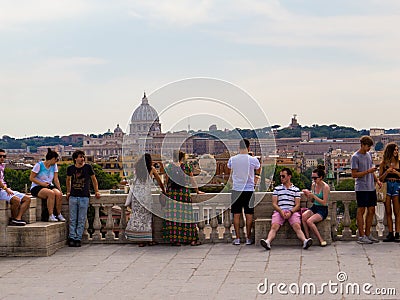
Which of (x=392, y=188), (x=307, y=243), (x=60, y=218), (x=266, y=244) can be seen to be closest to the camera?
(x=307, y=243)

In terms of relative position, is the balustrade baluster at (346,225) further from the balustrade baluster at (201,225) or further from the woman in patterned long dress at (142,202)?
the woman in patterned long dress at (142,202)

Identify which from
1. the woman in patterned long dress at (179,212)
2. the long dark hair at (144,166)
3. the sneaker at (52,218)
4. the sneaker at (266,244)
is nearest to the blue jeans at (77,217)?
the sneaker at (52,218)

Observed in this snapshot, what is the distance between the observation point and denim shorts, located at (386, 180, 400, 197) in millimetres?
11125

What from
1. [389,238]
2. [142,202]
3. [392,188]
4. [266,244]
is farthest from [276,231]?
[142,202]

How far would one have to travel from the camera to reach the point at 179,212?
457 inches

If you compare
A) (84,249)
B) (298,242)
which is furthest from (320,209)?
(84,249)

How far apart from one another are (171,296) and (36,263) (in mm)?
2882

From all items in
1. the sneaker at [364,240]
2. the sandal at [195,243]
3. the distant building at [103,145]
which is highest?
the distant building at [103,145]

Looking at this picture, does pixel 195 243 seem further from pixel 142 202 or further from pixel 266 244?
pixel 266 244

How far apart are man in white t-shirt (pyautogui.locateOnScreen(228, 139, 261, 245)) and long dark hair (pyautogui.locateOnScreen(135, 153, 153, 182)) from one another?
1.19 metres

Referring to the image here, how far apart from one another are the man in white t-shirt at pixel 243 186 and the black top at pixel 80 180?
215 cm

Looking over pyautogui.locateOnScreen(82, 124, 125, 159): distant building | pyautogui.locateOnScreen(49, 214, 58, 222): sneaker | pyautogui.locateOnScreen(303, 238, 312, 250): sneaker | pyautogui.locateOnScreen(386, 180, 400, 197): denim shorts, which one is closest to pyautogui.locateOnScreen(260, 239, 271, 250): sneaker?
pyautogui.locateOnScreen(303, 238, 312, 250): sneaker

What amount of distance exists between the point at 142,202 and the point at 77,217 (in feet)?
3.33

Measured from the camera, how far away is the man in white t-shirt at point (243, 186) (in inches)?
452
